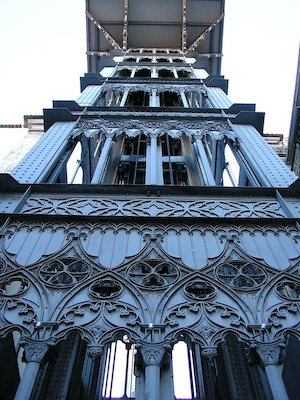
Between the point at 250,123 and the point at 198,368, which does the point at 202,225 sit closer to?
the point at 198,368

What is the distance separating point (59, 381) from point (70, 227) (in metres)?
2.18

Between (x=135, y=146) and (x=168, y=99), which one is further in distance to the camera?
(x=168, y=99)

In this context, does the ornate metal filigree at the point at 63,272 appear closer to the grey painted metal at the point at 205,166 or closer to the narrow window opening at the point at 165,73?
the grey painted metal at the point at 205,166

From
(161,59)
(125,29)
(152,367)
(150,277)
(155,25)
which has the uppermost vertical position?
(155,25)

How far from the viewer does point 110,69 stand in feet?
66.9

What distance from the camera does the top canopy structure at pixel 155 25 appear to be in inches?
1050

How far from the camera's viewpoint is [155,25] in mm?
27562

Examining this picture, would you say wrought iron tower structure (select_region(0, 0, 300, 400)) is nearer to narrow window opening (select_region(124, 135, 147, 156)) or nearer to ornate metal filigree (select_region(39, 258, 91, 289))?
ornate metal filigree (select_region(39, 258, 91, 289))

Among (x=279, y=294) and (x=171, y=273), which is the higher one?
Result: (x=171, y=273)

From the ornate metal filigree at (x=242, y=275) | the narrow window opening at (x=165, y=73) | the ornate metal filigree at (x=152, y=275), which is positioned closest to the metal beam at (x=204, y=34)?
the narrow window opening at (x=165, y=73)

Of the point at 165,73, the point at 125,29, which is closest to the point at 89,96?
the point at 165,73

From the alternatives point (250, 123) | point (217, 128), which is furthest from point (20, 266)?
point (250, 123)

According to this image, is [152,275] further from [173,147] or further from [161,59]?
[161,59]

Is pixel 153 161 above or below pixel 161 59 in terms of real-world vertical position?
below
